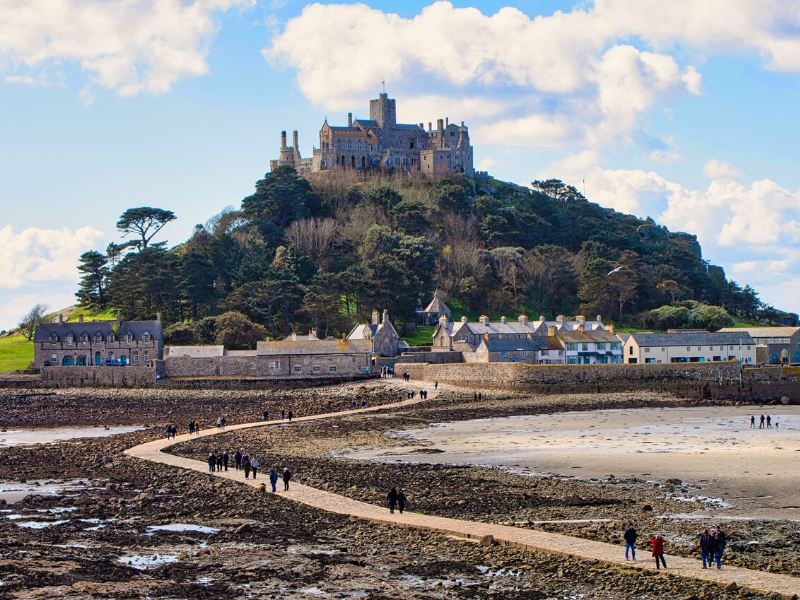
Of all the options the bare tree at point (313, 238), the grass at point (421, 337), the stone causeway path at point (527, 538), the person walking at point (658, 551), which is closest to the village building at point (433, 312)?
the grass at point (421, 337)

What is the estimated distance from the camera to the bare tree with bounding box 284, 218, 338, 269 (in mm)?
79188

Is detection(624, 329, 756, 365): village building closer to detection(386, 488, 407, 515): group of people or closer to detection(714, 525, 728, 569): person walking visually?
detection(386, 488, 407, 515): group of people

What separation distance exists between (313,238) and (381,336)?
20028 millimetres

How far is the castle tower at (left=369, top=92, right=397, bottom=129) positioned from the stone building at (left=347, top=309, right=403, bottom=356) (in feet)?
144

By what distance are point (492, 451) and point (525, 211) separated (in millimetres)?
65282

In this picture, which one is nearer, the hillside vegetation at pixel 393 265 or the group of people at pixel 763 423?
the group of people at pixel 763 423

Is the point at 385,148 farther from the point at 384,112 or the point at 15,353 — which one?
the point at 15,353

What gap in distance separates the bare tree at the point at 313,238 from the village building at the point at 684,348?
1137 inches

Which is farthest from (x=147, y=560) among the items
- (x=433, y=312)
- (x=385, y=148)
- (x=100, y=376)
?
(x=385, y=148)

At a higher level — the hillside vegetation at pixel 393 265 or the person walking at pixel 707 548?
the hillside vegetation at pixel 393 265

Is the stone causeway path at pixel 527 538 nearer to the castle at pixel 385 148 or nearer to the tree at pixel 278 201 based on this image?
the tree at pixel 278 201

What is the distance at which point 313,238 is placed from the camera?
79.6 m

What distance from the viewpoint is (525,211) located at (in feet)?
305

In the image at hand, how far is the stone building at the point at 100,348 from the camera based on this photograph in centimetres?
6234
